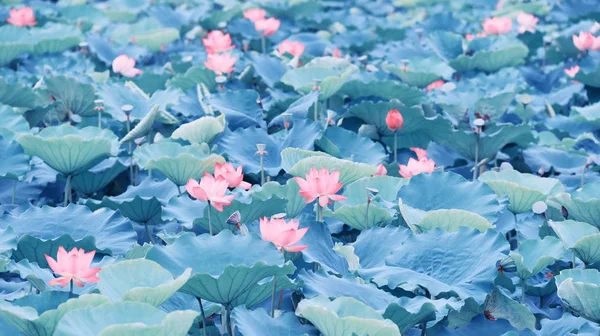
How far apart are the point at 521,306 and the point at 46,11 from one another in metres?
4.48

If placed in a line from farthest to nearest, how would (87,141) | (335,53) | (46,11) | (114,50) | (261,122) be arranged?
(46,11), (114,50), (335,53), (261,122), (87,141)

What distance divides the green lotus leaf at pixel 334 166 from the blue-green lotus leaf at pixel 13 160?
81 cm

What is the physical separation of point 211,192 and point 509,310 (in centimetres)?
75

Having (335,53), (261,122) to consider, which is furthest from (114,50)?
(261,122)

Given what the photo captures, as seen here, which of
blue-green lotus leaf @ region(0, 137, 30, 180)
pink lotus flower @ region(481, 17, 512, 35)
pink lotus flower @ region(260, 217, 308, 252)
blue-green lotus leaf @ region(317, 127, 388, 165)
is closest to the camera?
pink lotus flower @ region(260, 217, 308, 252)

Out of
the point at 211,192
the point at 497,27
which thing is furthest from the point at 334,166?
the point at 497,27

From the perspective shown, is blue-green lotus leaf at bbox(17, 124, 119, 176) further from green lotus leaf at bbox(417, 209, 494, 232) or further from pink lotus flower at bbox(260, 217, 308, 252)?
green lotus leaf at bbox(417, 209, 494, 232)

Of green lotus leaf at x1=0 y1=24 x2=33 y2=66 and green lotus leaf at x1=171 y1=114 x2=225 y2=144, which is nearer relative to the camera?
green lotus leaf at x1=171 y1=114 x2=225 y2=144

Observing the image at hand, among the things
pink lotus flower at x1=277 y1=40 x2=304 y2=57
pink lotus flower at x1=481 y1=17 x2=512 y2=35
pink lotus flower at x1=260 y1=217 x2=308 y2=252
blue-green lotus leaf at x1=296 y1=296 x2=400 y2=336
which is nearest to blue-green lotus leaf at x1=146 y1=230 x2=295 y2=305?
pink lotus flower at x1=260 y1=217 x2=308 y2=252

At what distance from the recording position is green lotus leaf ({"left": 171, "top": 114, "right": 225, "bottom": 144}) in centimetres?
266

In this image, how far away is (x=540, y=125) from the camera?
331cm

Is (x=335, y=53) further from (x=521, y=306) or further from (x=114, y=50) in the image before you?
(x=521, y=306)

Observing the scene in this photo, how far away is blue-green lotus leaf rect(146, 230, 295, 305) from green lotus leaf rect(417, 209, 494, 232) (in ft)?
1.55

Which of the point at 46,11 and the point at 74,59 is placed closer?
the point at 74,59
